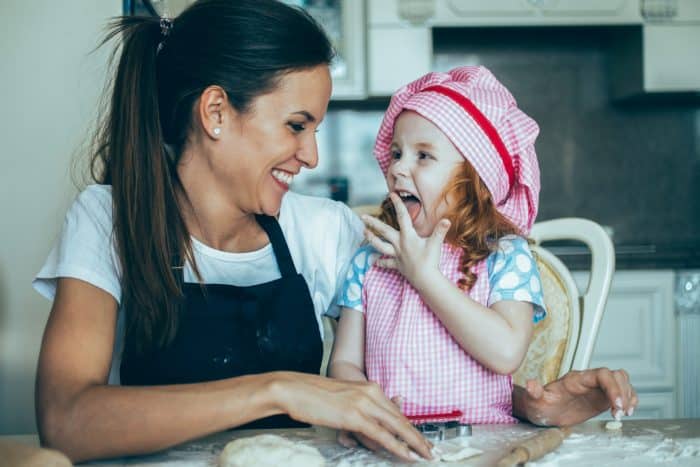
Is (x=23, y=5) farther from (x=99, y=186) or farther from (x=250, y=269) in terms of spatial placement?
(x=250, y=269)

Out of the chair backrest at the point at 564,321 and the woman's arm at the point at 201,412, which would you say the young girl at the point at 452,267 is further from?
the woman's arm at the point at 201,412

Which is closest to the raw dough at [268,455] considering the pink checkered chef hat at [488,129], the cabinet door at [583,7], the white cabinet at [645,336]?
the pink checkered chef hat at [488,129]

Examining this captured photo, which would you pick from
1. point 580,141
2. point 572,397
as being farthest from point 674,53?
point 572,397

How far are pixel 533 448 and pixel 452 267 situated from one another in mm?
478

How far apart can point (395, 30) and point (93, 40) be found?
1511 mm

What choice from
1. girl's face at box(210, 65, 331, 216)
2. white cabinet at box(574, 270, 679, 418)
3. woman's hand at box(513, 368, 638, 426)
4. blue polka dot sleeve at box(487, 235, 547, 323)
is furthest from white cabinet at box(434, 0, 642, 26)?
woman's hand at box(513, 368, 638, 426)

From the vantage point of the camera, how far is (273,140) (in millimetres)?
1229

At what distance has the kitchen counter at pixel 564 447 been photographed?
852 millimetres

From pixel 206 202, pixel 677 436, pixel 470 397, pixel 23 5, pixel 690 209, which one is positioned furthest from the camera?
pixel 690 209

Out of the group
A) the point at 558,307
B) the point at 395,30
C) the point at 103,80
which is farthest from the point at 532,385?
the point at 395,30

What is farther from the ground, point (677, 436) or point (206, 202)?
point (206, 202)

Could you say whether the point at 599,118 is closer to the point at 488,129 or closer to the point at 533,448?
the point at 488,129

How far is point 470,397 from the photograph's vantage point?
1.20m

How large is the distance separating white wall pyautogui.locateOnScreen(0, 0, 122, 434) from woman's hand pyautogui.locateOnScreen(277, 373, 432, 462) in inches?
30.8
